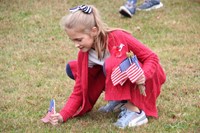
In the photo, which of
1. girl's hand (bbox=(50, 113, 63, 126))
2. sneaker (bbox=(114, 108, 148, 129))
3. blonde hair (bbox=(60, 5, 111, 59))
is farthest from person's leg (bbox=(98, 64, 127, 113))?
blonde hair (bbox=(60, 5, 111, 59))

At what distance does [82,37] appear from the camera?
3.22 metres

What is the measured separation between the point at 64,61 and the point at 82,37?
1.99m

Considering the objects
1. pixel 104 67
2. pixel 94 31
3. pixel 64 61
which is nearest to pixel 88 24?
pixel 94 31

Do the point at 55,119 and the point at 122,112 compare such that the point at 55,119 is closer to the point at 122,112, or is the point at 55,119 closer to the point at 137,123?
the point at 122,112

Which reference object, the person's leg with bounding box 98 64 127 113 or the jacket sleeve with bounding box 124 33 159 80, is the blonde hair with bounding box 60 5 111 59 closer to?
the jacket sleeve with bounding box 124 33 159 80

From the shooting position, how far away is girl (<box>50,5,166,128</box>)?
3.22 meters

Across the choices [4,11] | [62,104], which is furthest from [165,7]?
[62,104]

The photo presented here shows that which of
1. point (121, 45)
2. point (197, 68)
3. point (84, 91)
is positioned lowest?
point (197, 68)

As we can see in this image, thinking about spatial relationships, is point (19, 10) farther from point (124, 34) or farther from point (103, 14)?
point (124, 34)

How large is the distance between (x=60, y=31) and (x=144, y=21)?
119cm

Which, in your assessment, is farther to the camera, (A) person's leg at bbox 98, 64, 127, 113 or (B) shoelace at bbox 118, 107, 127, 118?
(A) person's leg at bbox 98, 64, 127, 113

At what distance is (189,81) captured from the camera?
4.34 meters

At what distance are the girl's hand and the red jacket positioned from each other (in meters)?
0.04

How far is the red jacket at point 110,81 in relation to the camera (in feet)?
10.7
